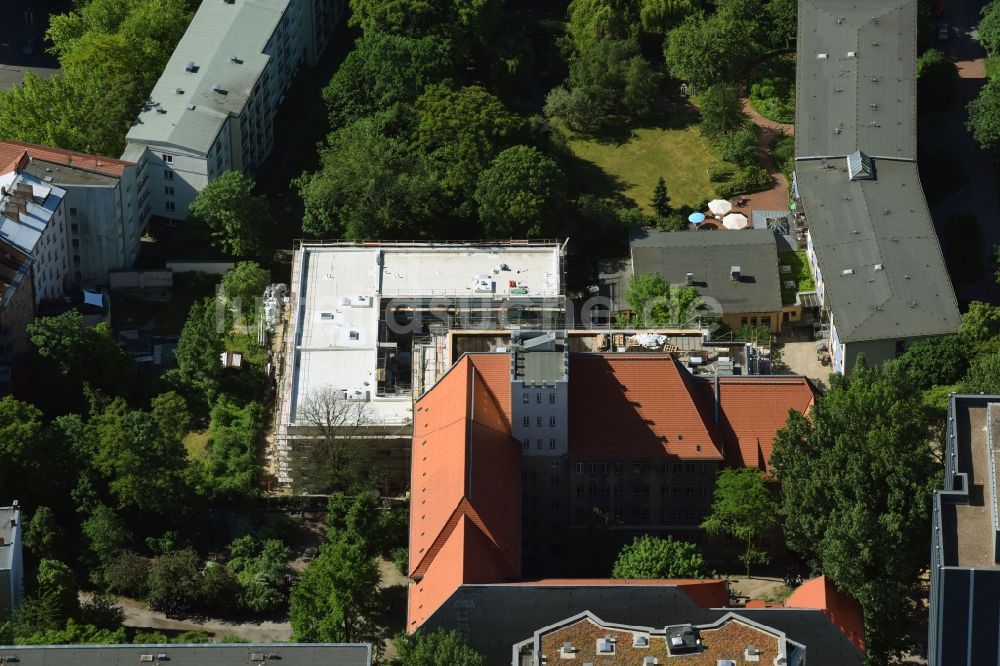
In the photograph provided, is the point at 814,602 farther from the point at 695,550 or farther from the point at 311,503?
the point at 311,503

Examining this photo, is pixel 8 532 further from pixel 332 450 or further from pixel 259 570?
pixel 332 450

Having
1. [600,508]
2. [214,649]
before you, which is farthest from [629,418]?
[214,649]

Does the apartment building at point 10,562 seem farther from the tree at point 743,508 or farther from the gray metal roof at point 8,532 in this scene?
the tree at point 743,508

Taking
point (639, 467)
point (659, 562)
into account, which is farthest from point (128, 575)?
point (659, 562)

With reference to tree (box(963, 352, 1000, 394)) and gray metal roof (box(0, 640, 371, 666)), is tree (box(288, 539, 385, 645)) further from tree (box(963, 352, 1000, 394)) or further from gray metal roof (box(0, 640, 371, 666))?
tree (box(963, 352, 1000, 394))

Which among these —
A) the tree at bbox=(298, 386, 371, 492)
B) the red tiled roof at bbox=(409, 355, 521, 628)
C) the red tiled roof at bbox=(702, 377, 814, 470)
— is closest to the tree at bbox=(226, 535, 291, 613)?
the tree at bbox=(298, 386, 371, 492)

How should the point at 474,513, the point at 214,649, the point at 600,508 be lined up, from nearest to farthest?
the point at 214,649 < the point at 474,513 < the point at 600,508

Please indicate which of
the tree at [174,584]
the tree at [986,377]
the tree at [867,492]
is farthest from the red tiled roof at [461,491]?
the tree at [986,377]
